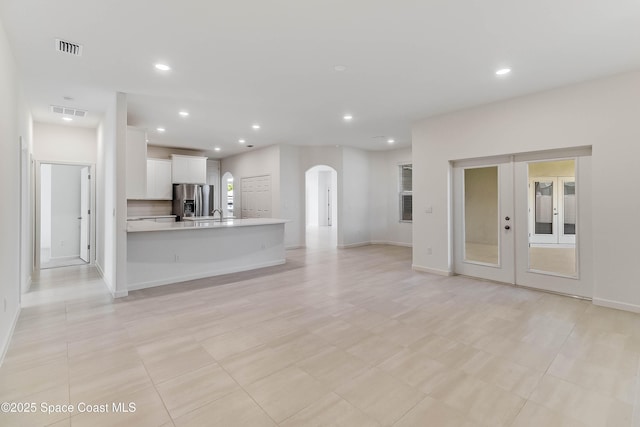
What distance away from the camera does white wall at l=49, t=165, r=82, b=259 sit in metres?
6.99

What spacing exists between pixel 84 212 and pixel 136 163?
11.0 feet

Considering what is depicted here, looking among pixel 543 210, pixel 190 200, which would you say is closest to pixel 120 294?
pixel 190 200

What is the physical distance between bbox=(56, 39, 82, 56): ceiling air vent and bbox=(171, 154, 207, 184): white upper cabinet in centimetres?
554

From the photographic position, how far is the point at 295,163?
874cm

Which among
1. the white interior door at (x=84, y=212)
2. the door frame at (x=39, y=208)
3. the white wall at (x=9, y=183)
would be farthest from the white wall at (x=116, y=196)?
the white interior door at (x=84, y=212)

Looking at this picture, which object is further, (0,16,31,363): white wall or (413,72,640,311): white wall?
(413,72,640,311): white wall

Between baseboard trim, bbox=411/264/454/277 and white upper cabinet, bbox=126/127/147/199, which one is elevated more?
white upper cabinet, bbox=126/127/147/199

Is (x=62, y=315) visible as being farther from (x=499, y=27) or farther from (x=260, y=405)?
(x=499, y=27)

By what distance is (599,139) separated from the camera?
152 inches

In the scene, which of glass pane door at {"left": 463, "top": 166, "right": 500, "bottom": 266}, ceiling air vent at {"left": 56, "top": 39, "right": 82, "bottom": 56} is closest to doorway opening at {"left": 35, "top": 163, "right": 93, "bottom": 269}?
ceiling air vent at {"left": 56, "top": 39, "right": 82, "bottom": 56}

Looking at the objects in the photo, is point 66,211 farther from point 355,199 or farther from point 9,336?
point 355,199

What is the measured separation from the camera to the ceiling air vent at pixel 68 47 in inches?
118

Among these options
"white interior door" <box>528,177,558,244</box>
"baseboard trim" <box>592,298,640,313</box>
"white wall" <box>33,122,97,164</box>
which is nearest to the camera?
"baseboard trim" <box>592,298,640,313</box>

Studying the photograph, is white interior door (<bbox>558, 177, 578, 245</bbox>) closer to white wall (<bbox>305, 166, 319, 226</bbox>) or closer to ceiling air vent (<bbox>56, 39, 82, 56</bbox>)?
ceiling air vent (<bbox>56, 39, 82, 56</bbox>)
